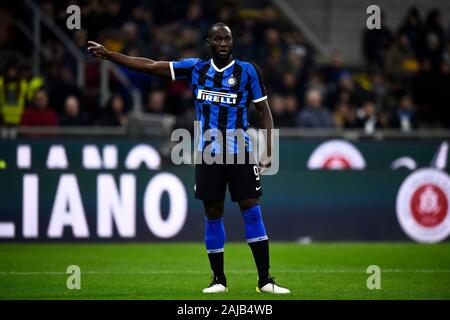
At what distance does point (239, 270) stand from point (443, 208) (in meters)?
4.86

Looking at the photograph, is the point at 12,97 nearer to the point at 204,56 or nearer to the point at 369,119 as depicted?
the point at 204,56

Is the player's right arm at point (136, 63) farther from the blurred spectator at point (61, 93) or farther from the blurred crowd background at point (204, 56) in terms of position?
the blurred spectator at point (61, 93)

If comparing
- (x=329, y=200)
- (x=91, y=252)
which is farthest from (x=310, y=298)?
(x=329, y=200)

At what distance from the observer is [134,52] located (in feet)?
59.9

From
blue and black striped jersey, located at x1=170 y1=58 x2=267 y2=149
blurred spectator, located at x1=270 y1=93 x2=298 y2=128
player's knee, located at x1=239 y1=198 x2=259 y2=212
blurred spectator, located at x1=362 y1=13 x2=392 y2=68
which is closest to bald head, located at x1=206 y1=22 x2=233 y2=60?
blue and black striped jersey, located at x1=170 y1=58 x2=267 y2=149

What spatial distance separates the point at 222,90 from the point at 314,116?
29.5 ft

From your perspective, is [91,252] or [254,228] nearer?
[254,228]

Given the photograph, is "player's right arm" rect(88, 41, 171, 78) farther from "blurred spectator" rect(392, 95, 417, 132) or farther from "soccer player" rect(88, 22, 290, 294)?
"blurred spectator" rect(392, 95, 417, 132)

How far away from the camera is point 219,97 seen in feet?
29.4

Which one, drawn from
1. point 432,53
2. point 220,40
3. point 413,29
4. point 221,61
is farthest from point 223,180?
point 413,29

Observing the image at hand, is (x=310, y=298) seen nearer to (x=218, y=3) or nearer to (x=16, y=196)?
(x=16, y=196)

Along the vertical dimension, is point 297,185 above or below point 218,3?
below

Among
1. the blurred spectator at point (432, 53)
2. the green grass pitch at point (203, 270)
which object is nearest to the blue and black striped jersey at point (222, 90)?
the green grass pitch at point (203, 270)

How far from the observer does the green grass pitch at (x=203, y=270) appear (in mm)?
9070
